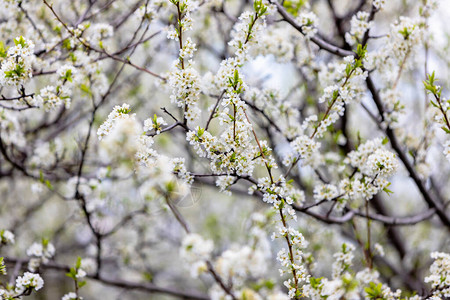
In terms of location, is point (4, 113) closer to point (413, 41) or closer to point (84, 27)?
point (84, 27)

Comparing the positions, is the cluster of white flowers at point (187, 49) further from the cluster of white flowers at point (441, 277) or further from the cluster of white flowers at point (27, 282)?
the cluster of white flowers at point (441, 277)

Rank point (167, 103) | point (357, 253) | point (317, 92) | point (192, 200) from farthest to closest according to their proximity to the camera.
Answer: point (167, 103) → point (357, 253) → point (317, 92) → point (192, 200)

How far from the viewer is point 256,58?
12.8 feet

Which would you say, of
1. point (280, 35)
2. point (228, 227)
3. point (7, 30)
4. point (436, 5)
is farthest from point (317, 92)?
point (7, 30)

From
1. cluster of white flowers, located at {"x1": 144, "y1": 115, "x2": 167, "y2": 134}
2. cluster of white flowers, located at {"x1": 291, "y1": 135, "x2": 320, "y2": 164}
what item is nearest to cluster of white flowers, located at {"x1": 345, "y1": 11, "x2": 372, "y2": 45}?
cluster of white flowers, located at {"x1": 291, "y1": 135, "x2": 320, "y2": 164}

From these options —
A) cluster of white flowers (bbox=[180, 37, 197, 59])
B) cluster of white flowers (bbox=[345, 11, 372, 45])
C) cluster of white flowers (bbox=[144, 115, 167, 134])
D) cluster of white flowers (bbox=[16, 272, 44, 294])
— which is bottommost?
cluster of white flowers (bbox=[16, 272, 44, 294])

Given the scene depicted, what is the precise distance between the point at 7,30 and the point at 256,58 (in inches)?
91.9

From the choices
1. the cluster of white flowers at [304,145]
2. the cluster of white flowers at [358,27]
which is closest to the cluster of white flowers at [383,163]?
the cluster of white flowers at [304,145]

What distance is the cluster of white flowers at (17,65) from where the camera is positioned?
2.76 meters

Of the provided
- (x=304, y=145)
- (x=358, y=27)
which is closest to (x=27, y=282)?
(x=304, y=145)

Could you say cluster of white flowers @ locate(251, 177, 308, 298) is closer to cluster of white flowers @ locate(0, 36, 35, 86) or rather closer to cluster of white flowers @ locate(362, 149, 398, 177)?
cluster of white flowers @ locate(362, 149, 398, 177)

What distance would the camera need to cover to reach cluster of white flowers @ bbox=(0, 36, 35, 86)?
2760 mm

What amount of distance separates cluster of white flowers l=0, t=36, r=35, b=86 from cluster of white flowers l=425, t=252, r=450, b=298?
305 cm

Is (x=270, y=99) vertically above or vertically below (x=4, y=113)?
above
